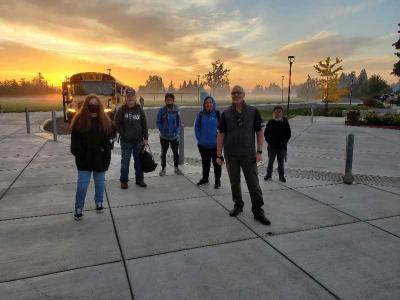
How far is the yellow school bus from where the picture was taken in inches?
709

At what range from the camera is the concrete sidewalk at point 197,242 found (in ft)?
10.0

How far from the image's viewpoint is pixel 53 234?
165 inches

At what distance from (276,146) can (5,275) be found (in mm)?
5155

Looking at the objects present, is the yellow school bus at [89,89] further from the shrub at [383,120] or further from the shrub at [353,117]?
the shrub at [383,120]

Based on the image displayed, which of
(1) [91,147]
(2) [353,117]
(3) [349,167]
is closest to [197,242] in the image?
(1) [91,147]

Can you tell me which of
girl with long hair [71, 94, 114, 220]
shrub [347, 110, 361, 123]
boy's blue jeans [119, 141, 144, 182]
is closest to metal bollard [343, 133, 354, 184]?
boy's blue jeans [119, 141, 144, 182]

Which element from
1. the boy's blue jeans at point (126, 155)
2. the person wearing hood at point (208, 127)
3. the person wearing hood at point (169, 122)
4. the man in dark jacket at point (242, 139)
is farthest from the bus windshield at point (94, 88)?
the man in dark jacket at point (242, 139)

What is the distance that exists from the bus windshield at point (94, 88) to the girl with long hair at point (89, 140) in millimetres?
14392

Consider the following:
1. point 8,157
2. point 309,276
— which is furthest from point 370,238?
point 8,157

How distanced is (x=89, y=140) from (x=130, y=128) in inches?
60.9

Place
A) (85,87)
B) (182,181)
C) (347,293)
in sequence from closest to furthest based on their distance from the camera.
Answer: (347,293) → (182,181) → (85,87)

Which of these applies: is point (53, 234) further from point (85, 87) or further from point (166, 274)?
point (85, 87)

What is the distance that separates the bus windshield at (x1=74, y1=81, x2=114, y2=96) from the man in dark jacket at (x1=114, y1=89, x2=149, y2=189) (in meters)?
13.1

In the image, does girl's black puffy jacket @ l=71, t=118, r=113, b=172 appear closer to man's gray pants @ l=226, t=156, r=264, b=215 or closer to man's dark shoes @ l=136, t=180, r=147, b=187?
man's dark shoes @ l=136, t=180, r=147, b=187
